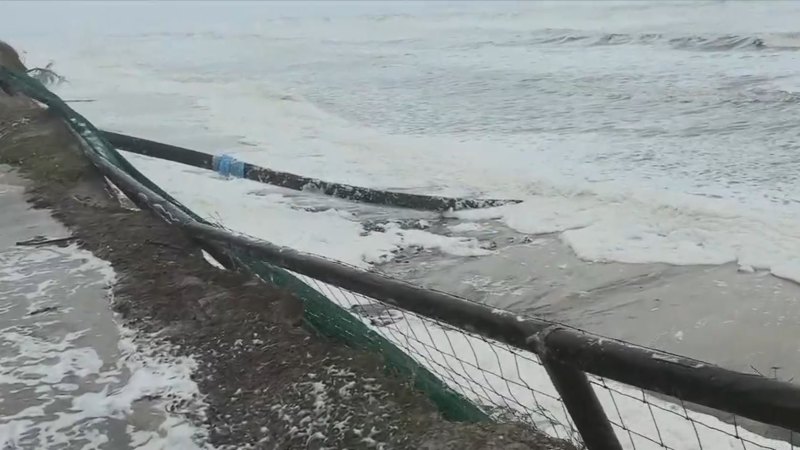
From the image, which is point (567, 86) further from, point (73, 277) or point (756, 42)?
point (73, 277)

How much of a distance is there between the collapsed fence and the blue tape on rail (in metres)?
3.68

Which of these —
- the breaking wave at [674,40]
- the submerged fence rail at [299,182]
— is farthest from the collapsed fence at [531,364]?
the breaking wave at [674,40]

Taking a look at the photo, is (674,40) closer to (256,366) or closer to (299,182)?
(299,182)

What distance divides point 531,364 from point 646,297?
196 centimetres

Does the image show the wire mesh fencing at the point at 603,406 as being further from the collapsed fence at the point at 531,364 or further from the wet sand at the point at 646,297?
the wet sand at the point at 646,297

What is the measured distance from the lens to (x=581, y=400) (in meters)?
2.34

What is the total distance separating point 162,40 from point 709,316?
39.3 m

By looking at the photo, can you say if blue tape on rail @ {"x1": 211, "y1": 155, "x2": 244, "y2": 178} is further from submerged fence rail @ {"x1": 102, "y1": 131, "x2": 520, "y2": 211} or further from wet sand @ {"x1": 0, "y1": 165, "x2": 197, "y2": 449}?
wet sand @ {"x1": 0, "y1": 165, "x2": 197, "y2": 449}

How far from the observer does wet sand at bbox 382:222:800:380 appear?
18.8ft

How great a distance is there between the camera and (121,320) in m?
4.10

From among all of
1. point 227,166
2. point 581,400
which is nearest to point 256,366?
point 581,400

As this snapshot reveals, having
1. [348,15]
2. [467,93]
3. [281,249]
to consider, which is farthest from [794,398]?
[348,15]

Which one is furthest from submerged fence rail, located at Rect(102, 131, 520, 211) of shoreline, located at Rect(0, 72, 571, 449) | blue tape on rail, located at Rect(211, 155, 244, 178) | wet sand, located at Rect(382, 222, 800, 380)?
shoreline, located at Rect(0, 72, 571, 449)

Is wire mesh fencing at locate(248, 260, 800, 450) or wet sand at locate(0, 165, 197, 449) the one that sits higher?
wet sand at locate(0, 165, 197, 449)
